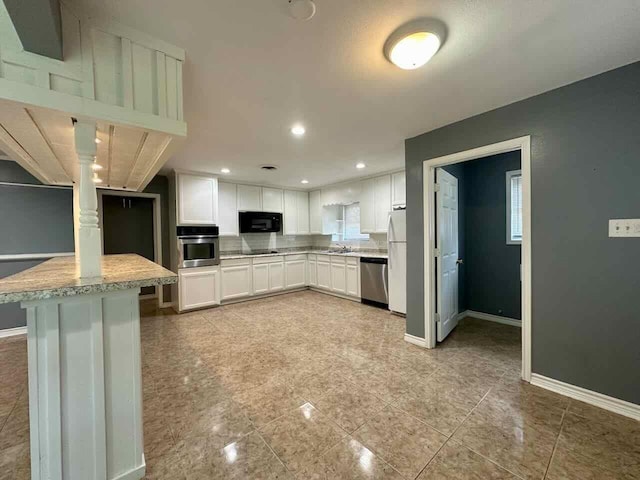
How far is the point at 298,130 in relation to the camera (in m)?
2.68

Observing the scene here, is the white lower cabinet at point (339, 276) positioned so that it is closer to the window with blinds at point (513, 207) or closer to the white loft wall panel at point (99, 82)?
the window with blinds at point (513, 207)

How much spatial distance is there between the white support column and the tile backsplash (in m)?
3.97

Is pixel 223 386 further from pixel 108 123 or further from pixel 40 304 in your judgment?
pixel 108 123

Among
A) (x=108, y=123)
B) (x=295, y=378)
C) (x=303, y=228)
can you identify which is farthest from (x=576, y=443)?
(x=303, y=228)

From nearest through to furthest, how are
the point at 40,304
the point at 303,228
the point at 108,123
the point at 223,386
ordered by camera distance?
the point at 40,304, the point at 108,123, the point at 223,386, the point at 303,228

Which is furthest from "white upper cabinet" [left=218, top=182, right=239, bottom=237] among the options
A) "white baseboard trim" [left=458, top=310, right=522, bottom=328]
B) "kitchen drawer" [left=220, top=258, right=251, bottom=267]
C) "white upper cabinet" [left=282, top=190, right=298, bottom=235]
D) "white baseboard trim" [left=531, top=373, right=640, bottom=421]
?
"white baseboard trim" [left=531, top=373, right=640, bottom=421]

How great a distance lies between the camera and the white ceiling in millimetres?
1268

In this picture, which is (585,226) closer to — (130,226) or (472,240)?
(472,240)

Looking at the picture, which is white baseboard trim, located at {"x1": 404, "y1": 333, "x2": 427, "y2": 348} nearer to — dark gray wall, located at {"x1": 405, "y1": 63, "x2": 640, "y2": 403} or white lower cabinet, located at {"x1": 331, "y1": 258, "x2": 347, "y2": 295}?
dark gray wall, located at {"x1": 405, "y1": 63, "x2": 640, "y2": 403}

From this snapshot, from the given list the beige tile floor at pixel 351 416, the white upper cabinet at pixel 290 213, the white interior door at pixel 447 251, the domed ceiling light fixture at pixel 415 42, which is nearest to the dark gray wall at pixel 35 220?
the beige tile floor at pixel 351 416

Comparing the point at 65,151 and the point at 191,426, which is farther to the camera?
the point at 65,151

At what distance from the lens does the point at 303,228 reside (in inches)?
240

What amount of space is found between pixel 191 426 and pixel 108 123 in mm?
1898

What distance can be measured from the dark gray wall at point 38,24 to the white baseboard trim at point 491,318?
457 centimetres
